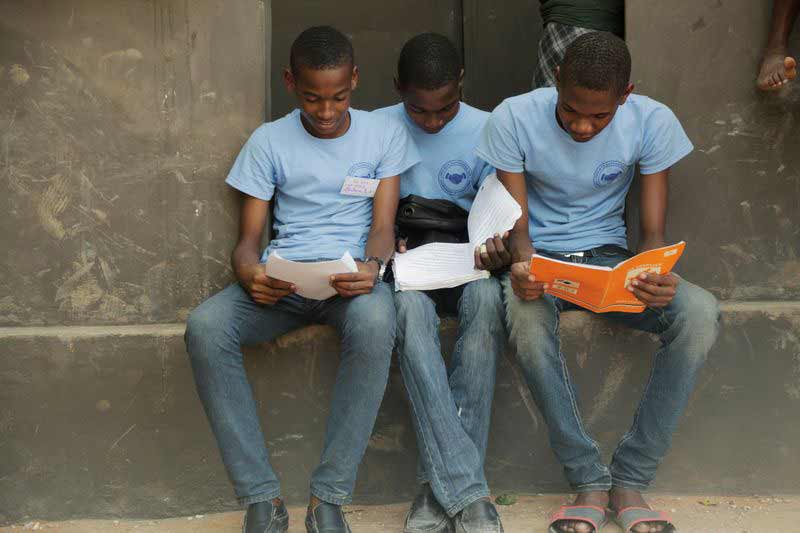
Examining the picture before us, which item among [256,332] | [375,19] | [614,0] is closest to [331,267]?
[256,332]

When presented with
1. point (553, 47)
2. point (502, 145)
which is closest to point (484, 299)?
point (502, 145)

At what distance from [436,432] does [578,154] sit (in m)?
1.02

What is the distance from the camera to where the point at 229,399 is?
9.83 ft

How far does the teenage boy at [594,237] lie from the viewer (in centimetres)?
300

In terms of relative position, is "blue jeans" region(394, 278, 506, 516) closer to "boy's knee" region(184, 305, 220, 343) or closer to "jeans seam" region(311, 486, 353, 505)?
"jeans seam" region(311, 486, 353, 505)

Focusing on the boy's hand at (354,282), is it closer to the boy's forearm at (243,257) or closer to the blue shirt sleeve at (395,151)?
the boy's forearm at (243,257)

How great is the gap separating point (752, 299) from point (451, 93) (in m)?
1.30

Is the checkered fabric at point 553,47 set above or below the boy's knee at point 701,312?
above

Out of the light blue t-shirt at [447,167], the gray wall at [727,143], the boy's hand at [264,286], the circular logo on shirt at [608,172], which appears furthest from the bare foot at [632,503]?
the boy's hand at [264,286]

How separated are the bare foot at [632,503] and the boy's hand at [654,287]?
24.1 inches

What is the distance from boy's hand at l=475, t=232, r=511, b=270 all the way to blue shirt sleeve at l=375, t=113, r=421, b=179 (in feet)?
1.42

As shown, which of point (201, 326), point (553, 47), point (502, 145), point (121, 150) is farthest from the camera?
point (553, 47)

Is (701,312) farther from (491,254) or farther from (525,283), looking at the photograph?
(491,254)

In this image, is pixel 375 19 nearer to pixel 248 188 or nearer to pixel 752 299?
pixel 248 188
